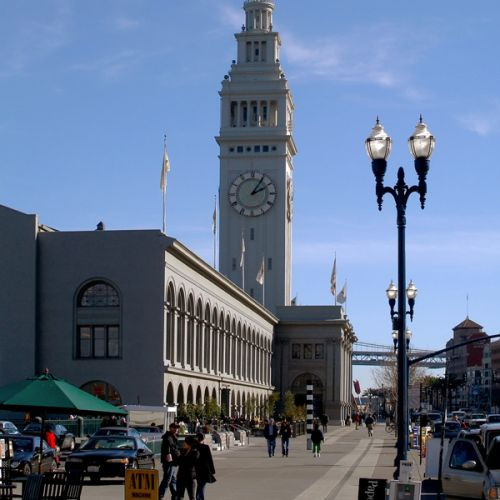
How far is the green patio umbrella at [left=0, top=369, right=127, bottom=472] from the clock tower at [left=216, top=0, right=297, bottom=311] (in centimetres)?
9790

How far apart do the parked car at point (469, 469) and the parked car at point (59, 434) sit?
929 inches

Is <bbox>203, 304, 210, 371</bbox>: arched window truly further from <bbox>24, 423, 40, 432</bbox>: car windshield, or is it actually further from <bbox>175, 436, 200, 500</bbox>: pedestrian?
<bbox>175, 436, 200, 500</bbox>: pedestrian

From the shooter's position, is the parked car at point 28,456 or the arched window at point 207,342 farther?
the arched window at point 207,342

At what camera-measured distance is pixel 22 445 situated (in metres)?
34.8

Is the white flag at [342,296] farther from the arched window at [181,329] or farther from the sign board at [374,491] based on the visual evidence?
the sign board at [374,491]

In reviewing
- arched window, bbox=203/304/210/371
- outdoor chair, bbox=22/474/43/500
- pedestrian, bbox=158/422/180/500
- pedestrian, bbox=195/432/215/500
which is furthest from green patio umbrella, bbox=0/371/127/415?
arched window, bbox=203/304/210/371

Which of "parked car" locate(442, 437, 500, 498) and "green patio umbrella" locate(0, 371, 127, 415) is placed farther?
"parked car" locate(442, 437, 500, 498)

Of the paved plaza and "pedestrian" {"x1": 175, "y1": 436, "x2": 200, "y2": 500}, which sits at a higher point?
"pedestrian" {"x1": 175, "y1": 436, "x2": 200, "y2": 500}

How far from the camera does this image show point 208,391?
267ft

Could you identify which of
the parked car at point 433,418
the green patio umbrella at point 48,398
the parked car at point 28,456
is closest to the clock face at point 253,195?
the parked car at point 433,418

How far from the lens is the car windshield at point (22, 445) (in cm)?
3447

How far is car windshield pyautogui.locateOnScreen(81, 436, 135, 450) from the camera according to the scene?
117ft

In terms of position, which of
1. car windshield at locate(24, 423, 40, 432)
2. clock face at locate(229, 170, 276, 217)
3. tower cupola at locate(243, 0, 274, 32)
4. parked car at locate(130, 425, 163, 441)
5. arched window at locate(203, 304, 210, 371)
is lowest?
parked car at locate(130, 425, 163, 441)

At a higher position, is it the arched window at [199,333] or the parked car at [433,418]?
the arched window at [199,333]
